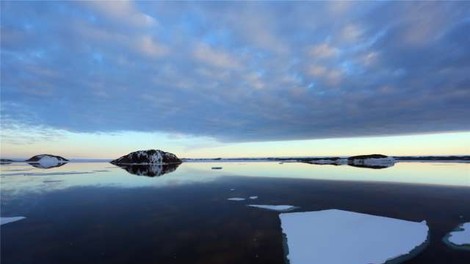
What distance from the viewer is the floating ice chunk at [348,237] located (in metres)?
6.54

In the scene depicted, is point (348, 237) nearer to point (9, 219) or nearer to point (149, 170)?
point (9, 219)

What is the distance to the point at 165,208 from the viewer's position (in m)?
12.2

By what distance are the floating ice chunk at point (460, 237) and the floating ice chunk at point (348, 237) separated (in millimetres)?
566

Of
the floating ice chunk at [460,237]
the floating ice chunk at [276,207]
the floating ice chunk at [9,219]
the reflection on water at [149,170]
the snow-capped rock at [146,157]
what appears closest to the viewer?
the floating ice chunk at [460,237]

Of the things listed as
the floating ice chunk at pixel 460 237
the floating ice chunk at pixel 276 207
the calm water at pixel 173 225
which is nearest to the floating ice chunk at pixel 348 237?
the calm water at pixel 173 225

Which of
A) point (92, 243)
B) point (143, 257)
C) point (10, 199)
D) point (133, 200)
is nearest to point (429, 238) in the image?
point (143, 257)

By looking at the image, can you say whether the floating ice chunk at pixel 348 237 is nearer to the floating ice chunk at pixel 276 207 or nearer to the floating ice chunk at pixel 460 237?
the floating ice chunk at pixel 460 237

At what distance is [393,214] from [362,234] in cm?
383

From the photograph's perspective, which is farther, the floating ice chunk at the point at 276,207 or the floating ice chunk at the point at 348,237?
the floating ice chunk at the point at 276,207

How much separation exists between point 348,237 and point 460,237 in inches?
122

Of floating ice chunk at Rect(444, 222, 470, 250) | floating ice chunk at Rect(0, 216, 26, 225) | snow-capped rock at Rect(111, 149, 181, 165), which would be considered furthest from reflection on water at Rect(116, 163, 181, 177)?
floating ice chunk at Rect(444, 222, 470, 250)

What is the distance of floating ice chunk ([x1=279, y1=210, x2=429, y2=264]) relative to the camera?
258 inches

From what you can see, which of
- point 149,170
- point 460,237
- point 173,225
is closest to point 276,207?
point 173,225

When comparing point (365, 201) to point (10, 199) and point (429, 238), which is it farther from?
point (10, 199)
